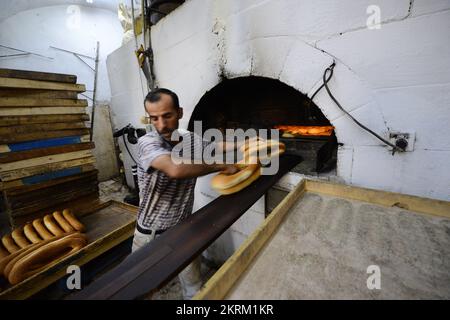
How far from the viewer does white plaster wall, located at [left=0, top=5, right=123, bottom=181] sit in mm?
5289

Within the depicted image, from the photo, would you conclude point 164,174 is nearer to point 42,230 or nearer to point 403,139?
point 403,139

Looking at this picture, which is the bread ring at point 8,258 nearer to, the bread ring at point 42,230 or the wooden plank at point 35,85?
the bread ring at point 42,230

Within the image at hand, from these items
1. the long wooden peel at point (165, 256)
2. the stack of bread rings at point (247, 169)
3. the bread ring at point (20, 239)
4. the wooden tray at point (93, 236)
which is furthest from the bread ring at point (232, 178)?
the bread ring at point (20, 239)

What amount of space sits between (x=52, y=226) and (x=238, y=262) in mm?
2899

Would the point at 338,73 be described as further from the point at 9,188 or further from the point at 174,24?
the point at 9,188

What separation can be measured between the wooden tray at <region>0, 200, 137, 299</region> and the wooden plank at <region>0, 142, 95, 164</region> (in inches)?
36.0

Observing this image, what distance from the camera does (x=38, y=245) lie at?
7.67ft

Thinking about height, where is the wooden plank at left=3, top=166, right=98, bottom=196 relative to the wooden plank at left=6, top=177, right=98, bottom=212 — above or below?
above

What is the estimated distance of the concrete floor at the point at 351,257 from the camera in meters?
0.77

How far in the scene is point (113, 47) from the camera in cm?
684

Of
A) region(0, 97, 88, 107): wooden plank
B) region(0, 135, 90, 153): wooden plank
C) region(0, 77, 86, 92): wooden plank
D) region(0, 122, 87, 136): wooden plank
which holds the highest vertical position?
region(0, 77, 86, 92): wooden plank

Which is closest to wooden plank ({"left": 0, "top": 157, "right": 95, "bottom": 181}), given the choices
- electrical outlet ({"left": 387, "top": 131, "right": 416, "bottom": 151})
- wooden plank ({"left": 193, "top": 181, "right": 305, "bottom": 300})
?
wooden plank ({"left": 193, "top": 181, "right": 305, "bottom": 300})

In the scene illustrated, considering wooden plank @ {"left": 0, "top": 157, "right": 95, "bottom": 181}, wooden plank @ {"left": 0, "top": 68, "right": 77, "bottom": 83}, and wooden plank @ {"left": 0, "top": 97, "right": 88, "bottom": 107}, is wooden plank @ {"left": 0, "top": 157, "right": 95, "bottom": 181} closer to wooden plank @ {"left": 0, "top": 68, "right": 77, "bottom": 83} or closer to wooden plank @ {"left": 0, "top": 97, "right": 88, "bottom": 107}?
wooden plank @ {"left": 0, "top": 97, "right": 88, "bottom": 107}
